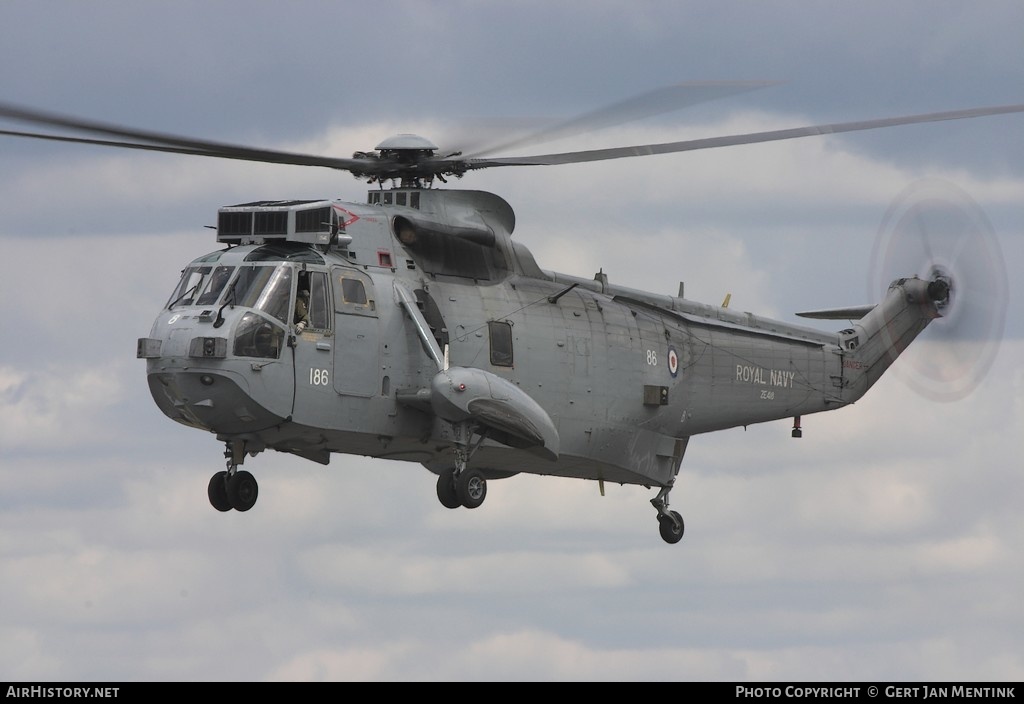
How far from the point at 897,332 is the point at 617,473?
27.2ft

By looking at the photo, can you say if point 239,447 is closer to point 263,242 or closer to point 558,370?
point 263,242

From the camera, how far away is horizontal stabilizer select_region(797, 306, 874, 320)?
3934 centimetres

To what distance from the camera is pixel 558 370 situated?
31734mm

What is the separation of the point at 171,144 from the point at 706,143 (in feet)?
29.4

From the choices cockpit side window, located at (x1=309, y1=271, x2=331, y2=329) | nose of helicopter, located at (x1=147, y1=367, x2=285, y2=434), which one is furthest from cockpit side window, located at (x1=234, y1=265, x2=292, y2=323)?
nose of helicopter, located at (x1=147, y1=367, x2=285, y2=434)

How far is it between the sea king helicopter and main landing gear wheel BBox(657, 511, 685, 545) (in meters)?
0.04

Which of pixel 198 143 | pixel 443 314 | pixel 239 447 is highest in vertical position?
pixel 198 143

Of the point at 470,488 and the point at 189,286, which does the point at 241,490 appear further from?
the point at 470,488

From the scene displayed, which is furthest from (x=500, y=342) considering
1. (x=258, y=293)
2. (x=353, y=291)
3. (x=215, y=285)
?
(x=215, y=285)

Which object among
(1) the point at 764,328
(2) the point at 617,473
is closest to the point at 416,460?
(2) the point at 617,473

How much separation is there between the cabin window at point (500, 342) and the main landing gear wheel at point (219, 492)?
4.99 metres

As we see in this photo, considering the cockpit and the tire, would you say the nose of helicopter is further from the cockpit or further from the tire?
the tire

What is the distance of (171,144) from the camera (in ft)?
90.3

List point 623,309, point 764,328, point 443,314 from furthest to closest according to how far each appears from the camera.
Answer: point 764,328 → point 623,309 → point 443,314
